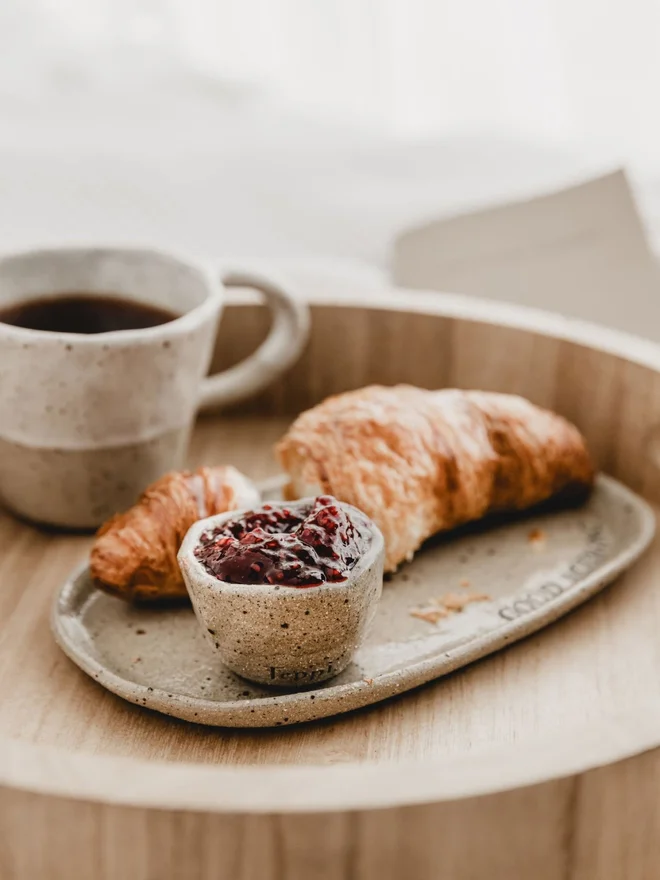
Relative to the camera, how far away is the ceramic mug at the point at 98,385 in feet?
3.51

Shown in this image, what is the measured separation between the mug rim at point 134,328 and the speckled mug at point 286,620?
251 mm

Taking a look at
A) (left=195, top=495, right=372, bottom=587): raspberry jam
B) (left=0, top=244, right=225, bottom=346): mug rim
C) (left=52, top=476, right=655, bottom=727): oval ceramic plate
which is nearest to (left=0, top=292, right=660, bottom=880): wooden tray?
(left=52, top=476, right=655, bottom=727): oval ceramic plate

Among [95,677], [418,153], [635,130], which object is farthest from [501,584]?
[635,130]

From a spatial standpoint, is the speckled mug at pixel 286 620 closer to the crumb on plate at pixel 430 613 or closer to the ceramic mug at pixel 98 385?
the crumb on plate at pixel 430 613

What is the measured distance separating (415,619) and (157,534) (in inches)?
10.0

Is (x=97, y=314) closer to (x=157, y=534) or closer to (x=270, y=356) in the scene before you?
(x=270, y=356)

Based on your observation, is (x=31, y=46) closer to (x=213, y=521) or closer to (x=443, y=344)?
(x=443, y=344)

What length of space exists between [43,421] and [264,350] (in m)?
0.34

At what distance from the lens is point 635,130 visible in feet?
10.1

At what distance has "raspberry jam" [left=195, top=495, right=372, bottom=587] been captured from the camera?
33.6 inches

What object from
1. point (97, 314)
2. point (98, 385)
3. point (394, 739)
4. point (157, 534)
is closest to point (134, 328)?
point (97, 314)

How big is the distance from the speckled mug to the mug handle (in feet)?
1.47

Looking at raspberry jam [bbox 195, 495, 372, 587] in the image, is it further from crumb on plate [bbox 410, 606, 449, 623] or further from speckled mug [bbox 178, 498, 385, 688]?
crumb on plate [bbox 410, 606, 449, 623]

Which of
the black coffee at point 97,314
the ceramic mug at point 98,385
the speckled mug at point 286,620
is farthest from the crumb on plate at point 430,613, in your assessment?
the black coffee at point 97,314
